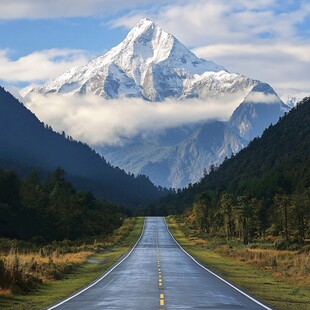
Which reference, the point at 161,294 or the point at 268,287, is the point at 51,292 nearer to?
the point at 161,294

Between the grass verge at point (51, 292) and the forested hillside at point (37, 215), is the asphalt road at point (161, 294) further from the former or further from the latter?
the forested hillside at point (37, 215)

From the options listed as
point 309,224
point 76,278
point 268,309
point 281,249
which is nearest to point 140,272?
point 76,278

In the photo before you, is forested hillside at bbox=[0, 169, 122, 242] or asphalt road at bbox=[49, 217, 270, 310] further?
forested hillside at bbox=[0, 169, 122, 242]

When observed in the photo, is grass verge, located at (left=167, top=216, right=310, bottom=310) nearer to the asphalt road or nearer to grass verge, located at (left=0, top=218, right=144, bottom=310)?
the asphalt road

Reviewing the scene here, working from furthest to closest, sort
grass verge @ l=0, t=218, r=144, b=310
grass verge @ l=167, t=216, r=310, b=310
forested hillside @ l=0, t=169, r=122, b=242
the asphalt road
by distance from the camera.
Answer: forested hillside @ l=0, t=169, r=122, b=242 → grass verge @ l=167, t=216, r=310, b=310 → grass verge @ l=0, t=218, r=144, b=310 → the asphalt road

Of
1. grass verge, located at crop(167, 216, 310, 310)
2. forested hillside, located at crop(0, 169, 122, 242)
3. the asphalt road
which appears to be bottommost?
grass verge, located at crop(167, 216, 310, 310)

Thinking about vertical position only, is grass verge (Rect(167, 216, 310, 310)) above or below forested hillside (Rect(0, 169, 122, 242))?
below

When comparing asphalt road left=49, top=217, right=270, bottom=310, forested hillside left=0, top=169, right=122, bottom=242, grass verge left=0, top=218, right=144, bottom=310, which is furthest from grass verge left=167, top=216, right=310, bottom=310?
forested hillside left=0, top=169, right=122, bottom=242

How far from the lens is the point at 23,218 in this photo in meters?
115

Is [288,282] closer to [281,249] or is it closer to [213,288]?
[213,288]

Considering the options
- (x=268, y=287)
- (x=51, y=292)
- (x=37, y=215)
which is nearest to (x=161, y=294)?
(x=51, y=292)

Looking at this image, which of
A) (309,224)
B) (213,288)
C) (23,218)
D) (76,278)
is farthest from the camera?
(23,218)

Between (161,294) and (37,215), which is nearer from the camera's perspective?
(161,294)

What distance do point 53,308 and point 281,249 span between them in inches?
2475
